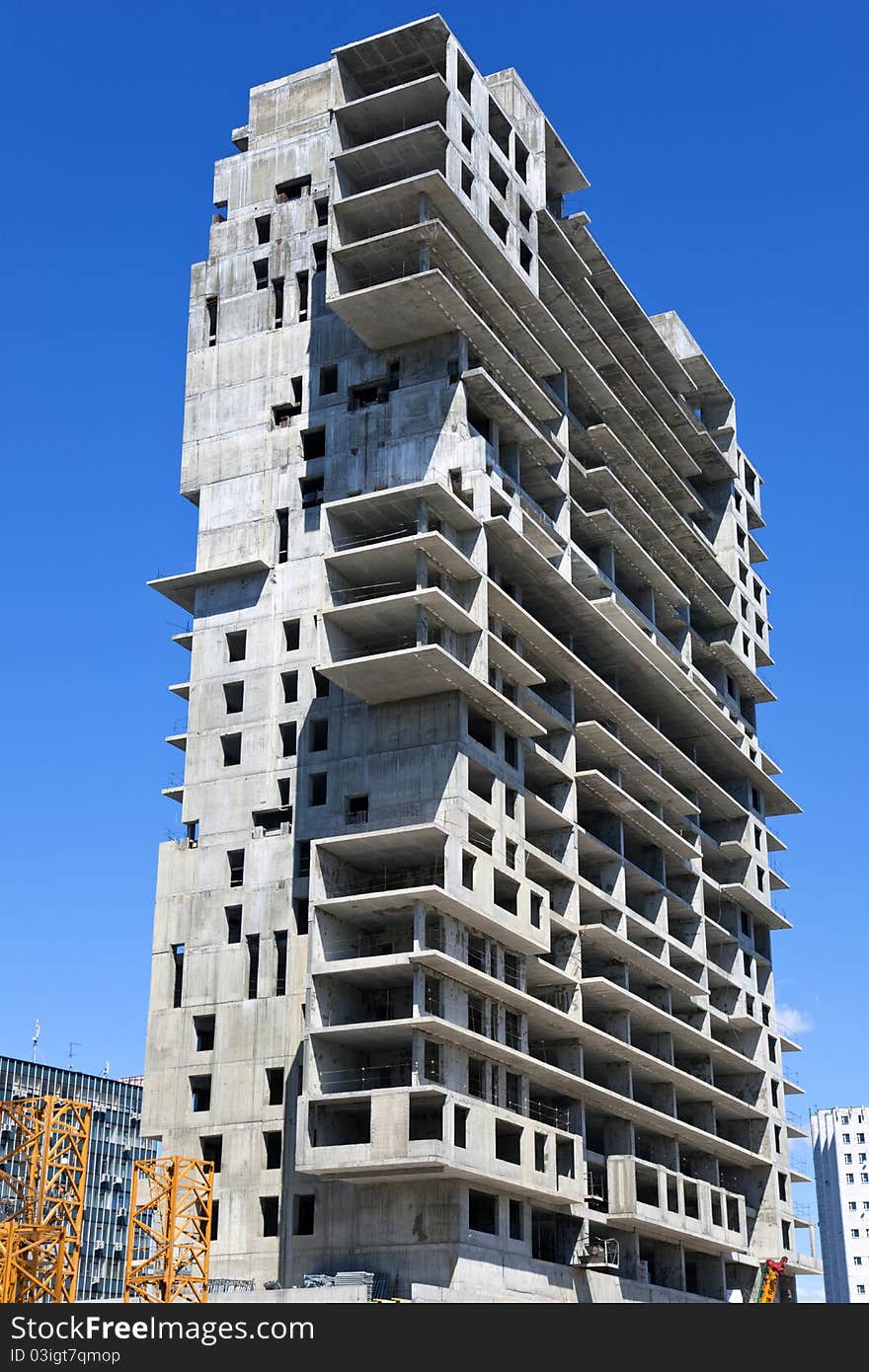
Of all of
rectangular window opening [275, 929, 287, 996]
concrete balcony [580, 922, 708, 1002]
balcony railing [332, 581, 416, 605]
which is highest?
balcony railing [332, 581, 416, 605]

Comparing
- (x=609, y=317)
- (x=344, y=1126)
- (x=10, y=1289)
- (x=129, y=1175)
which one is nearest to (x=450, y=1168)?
(x=344, y=1126)

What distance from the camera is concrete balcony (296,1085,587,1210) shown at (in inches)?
2486

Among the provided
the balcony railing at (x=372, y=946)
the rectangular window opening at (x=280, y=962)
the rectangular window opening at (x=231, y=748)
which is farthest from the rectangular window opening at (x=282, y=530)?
the balcony railing at (x=372, y=946)

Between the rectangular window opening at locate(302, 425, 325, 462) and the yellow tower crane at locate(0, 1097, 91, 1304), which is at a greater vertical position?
the rectangular window opening at locate(302, 425, 325, 462)

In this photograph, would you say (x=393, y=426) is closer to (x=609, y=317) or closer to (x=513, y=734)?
(x=513, y=734)

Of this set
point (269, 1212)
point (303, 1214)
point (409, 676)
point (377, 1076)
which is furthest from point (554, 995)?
point (409, 676)

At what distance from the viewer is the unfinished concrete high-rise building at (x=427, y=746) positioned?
225 feet

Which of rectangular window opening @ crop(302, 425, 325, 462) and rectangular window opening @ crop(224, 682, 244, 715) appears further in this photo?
rectangular window opening @ crop(302, 425, 325, 462)

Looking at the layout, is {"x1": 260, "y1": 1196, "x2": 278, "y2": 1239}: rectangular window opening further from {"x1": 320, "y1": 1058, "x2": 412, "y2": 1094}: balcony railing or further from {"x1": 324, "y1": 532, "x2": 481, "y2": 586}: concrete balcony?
{"x1": 324, "y1": 532, "x2": 481, "y2": 586}: concrete balcony

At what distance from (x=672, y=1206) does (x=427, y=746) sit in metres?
29.4

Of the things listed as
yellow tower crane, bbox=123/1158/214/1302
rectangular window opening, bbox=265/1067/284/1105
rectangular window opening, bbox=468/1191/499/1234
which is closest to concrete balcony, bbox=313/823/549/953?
rectangular window opening, bbox=265/1067/284/1105

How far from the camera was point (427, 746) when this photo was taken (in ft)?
235

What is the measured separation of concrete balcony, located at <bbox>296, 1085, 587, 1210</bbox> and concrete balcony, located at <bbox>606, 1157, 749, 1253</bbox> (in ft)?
22.9

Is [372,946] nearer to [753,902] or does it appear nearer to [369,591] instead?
[369,591]
